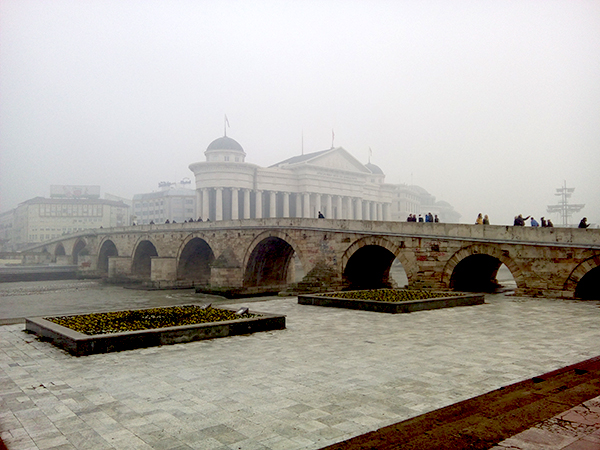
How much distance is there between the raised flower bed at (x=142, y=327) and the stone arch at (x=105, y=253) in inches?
1560

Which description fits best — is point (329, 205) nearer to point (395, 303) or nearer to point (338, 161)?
point (338, 161)

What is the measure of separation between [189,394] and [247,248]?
80.5 feet

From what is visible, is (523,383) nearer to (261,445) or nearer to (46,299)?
(261,445)

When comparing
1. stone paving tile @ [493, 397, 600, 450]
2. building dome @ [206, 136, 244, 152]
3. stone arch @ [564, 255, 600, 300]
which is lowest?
stone paving tile @ [493, 397, 600, 450]

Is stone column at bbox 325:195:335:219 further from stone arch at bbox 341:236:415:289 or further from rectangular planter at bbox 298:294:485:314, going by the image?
rectangular planter at bbox 298:294:485:314

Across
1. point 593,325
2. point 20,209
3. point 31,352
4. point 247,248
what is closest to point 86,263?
point 247,248

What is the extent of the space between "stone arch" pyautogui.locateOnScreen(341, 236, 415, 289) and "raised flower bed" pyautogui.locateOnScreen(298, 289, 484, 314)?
6.08m

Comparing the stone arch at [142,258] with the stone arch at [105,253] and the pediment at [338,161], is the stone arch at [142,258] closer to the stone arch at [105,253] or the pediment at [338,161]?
the stone arch at [105,253]

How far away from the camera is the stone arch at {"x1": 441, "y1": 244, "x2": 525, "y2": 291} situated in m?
16.8

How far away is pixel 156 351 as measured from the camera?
8133 millimetres

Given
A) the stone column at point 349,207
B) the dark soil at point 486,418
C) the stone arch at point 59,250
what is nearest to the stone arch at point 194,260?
the stone arch at point 59,250

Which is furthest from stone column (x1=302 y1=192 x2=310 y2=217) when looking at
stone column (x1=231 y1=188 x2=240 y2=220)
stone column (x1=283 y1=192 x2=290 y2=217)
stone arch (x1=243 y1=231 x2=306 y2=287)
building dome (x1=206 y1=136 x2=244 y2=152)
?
stone arch (x1=243 y1=231 x2=306 y2=287)

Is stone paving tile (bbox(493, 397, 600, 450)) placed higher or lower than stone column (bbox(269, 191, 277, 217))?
lower

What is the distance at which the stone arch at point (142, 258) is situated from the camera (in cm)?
4141
